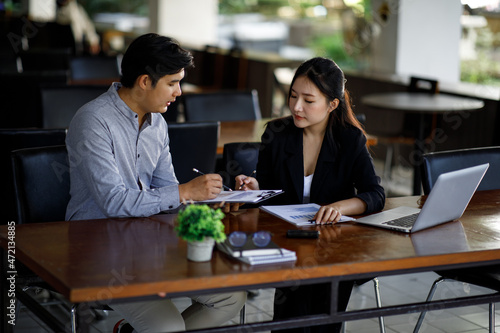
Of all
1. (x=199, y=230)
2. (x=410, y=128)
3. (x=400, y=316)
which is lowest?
(x=400, y=316)

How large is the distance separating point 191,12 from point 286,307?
8236 mm

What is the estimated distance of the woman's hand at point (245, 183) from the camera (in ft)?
8.24

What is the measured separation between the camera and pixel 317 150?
2.65 meters

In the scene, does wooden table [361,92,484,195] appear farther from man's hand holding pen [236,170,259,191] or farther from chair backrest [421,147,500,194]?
man's hand holding pen [236,170,259,191]

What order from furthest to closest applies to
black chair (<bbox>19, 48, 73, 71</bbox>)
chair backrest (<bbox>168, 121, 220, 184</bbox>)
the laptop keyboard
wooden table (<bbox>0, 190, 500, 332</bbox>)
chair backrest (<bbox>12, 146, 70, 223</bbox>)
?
1. black chair (<bbox>19, 48, 73, 71</bbox>)
2. chair backrest (<bbox>168, 121, 220, 184</bbox>)
3. chair backrest (<bbox>12, 146, 70, 223</bbox>)
4. the laptop keyboard
5. wooden table (<bbox>0, 190, 500, 332</bbox>)

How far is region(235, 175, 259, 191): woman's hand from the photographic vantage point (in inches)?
98.9

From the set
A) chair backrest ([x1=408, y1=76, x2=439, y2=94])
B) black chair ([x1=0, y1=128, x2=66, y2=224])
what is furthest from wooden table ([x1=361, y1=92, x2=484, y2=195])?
black chair ([x1=0, y1=128, x2=66, y2=224])

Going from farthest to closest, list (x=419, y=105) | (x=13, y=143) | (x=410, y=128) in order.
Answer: (x=410, y=128) < (x=419, y=105) < (x=13, y=143)

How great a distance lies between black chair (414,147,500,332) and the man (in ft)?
2.81

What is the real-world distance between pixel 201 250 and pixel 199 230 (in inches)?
2.5

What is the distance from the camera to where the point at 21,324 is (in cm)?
312

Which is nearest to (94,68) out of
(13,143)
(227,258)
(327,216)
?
(13,143)

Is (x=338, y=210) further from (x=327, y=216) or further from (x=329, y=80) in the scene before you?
(x=329, y=80)

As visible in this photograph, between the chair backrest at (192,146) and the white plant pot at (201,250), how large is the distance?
133 centimetres
